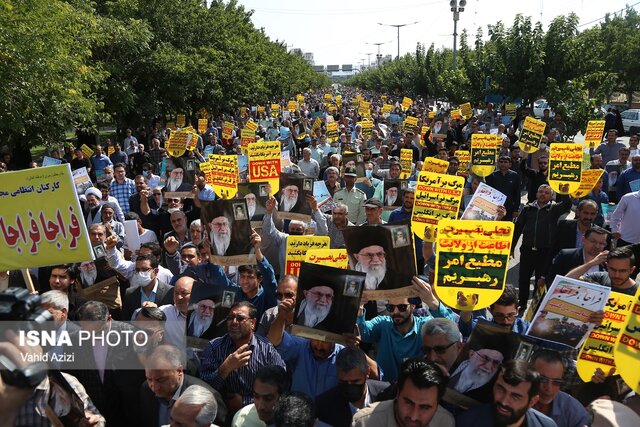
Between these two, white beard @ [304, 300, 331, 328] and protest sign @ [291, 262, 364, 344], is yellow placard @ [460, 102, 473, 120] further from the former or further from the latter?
white beard @ [304, 300, 331, 328]

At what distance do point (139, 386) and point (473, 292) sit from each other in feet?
8.40

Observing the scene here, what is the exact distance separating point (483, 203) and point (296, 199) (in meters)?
2.27

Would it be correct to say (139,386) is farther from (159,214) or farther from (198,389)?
(159,214)

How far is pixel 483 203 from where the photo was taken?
7.38m

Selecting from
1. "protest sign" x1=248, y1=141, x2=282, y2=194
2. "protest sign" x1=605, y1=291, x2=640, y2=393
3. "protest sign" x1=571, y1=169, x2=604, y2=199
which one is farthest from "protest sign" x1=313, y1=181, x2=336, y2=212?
"protest sign" x1=605, y1=291, x2=640, y2=393

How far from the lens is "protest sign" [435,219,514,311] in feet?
16.3

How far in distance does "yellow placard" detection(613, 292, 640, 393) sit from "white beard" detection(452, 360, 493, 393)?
0.78 metres

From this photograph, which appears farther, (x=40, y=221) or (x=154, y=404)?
(x=40, y=221)

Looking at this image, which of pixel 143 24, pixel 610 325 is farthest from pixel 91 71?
pixel 610 325

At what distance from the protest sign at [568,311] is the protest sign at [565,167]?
5209 mm

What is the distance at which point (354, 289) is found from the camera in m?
4.46

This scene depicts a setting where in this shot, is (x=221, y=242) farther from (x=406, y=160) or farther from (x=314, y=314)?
(x=406, y=160)

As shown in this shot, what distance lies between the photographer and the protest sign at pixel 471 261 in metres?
4.96

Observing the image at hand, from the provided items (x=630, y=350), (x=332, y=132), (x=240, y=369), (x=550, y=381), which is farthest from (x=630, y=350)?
(x=332, y=132)
